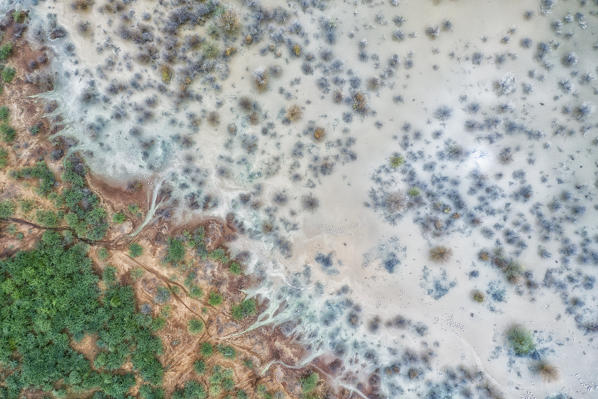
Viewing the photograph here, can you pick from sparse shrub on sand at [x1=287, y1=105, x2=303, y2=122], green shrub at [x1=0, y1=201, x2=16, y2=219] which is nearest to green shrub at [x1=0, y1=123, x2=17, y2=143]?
green shrub at [x1=0, y1=201, x2=16, y2=219]

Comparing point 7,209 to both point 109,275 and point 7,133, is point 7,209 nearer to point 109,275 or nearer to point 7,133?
point 7,133

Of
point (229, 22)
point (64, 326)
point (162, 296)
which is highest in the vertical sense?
point (229, 22)

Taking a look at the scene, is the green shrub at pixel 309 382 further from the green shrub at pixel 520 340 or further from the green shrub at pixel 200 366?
the green shrub at pixel 520 340

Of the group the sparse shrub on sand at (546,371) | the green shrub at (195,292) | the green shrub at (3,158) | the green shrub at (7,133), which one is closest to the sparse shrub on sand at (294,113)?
the green shrub at (195,292)

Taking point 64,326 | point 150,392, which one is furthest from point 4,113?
point 150,392

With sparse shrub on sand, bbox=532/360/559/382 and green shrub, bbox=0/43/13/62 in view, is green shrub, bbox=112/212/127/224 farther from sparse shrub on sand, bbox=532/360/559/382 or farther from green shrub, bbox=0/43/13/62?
sparse shrub on sand, bbox=532/360/559/382

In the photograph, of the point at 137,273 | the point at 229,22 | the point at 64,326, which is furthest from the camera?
the point at 137,273
